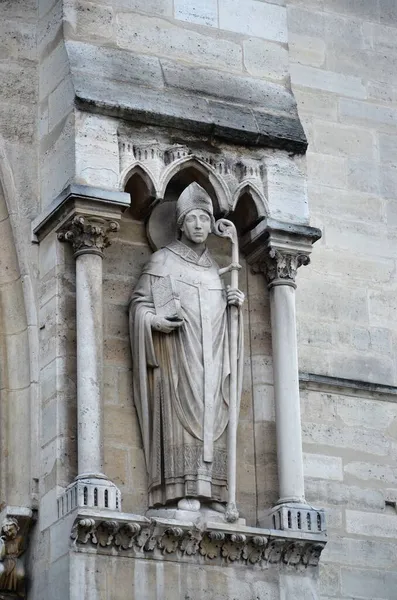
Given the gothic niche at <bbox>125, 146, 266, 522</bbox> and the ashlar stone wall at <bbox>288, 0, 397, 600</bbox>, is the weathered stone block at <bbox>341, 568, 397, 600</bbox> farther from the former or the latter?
the gothic niche at <bbox>125, 146, 266, 522</bbox>

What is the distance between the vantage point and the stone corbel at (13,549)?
11.1 m

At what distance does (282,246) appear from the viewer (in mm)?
12008

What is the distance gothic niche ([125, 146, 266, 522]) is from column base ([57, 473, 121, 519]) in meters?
0.39

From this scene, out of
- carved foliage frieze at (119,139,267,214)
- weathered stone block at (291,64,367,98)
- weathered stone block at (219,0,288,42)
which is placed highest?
weathered stone block at (291,64,367,98)

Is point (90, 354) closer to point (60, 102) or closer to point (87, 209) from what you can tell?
point (87, 209)

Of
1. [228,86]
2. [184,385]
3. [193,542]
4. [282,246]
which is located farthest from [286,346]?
[228,86]

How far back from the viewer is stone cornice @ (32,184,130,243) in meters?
11.4

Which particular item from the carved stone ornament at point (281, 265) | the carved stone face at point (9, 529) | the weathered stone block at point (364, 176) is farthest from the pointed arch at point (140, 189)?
the weathered stone block at point (364, 176)

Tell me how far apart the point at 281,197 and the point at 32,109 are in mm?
1690

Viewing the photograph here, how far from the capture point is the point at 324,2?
14.2 meters

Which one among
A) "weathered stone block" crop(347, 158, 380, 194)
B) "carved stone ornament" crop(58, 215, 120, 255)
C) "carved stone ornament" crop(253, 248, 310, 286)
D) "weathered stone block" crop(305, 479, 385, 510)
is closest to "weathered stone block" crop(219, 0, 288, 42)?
"weathered stone block" crop(347, 158, 380, 194)

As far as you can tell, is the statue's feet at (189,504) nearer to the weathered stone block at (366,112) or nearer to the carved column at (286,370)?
the carved column at (286,370)

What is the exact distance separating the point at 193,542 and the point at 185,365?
1078 mm

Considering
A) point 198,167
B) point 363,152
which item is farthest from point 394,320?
point 198,167
